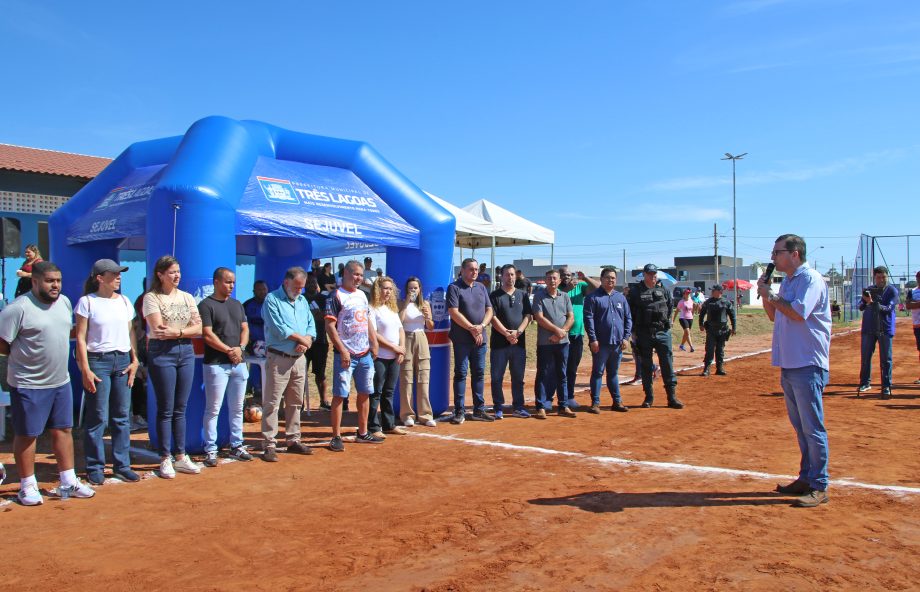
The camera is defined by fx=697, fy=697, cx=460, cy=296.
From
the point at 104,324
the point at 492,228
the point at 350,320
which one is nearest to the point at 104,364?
the point at 104,324

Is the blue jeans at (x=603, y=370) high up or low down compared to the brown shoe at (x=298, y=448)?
up

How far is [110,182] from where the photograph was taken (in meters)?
8.92

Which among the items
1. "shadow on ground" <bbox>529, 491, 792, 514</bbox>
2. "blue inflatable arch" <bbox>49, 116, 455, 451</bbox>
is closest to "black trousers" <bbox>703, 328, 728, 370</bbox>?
"blue inflatable arch" <bbox>49, 116, 455, 451</bbox>

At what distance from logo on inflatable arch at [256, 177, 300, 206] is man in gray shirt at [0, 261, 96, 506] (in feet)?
9.12

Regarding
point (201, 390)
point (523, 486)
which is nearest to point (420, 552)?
point (523, 486)

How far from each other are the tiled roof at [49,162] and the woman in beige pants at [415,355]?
15093mm

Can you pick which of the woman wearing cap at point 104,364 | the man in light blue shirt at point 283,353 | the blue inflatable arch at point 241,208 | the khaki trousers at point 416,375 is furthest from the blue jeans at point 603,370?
the woman wearing cap at point 104,364

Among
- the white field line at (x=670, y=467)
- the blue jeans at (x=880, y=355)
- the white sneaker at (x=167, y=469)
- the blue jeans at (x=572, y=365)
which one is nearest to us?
the white field line at (x=670, y=467)

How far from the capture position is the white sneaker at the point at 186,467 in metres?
6.48

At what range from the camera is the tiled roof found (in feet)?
63.0

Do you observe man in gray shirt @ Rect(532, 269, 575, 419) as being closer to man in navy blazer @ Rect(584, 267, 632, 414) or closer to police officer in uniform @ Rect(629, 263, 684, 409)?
man in navy blazer @ Rect(584, 267, 632, 414)

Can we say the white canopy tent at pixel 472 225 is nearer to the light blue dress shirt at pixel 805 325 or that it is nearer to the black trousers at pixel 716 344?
the black trousers at pixel 716 344

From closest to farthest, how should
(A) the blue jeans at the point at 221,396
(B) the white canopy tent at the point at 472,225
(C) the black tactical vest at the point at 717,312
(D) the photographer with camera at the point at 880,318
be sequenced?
1. (A) the blue jeans at the point at 221,396
2. (D) the photographer with camera at the point at 880,318
3. (C) the black tactical vest at the point at 717,312
4. (B) the white canopy tent at the point at 472,225

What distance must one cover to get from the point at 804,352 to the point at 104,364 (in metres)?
5.77
